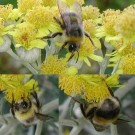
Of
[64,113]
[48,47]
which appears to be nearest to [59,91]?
[64,113]

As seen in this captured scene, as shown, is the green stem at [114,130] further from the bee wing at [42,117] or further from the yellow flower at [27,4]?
the yellow flower at [27,4]

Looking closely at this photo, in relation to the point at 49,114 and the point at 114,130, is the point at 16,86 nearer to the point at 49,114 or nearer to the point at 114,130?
the point at 49,114

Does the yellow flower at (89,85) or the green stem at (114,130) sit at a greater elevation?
the yellow flower at (89,85)

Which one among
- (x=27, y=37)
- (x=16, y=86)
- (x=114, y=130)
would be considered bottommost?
(x=114, y=130)

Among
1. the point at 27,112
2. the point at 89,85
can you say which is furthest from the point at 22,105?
the point at 89,85

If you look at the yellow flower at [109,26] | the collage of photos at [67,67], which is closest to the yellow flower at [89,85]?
the collage of photos at [67,67]

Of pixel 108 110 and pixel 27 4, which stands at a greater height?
pixel 27 4

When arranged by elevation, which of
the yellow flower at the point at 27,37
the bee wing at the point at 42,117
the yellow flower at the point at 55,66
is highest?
the yellow flower at the point at 27,37
